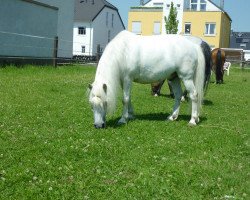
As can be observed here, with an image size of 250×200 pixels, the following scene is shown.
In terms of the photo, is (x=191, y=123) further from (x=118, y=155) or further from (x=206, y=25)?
(x=206, y=25)

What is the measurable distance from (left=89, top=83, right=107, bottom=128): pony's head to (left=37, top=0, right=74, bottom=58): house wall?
28.8 metres

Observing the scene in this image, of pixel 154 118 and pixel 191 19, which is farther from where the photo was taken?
pixel 191 19

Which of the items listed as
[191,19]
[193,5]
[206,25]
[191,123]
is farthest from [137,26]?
[191,123]

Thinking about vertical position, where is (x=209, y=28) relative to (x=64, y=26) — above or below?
above

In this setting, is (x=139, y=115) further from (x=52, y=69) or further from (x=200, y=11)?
(x=200, y=11)

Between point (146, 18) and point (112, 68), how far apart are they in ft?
216

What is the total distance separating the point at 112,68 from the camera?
350 inches

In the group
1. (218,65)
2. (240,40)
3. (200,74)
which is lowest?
(218,65)

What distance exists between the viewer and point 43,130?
8.28m

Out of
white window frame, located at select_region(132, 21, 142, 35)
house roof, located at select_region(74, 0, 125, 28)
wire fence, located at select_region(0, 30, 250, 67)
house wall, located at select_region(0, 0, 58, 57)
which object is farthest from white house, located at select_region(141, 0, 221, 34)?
house wall, located at select_region(0, 0, 58, 57)

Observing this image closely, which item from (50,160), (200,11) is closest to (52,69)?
(50,160)

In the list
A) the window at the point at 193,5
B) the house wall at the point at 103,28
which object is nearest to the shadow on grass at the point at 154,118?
the house wall at the point at 103,28

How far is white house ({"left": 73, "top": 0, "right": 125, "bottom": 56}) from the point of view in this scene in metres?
65.8

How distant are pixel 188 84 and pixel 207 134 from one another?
4.61 ft
